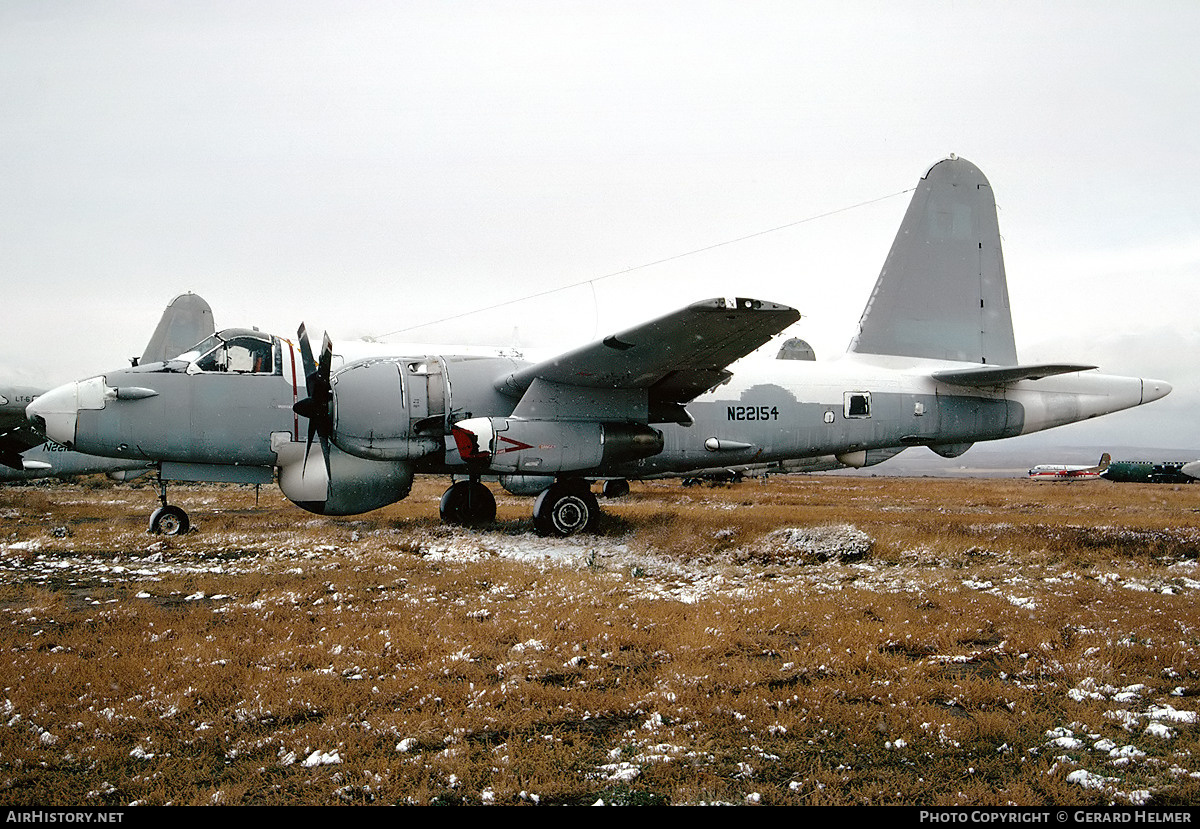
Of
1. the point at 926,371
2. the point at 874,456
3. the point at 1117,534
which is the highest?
the point at 926,371

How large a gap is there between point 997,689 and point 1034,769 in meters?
1.26

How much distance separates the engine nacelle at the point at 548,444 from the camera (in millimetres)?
11203

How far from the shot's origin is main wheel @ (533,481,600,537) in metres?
13.1

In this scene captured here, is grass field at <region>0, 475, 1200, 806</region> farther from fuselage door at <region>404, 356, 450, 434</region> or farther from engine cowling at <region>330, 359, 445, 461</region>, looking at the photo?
fuselage door at <region>404, 356, 450, 434</region>

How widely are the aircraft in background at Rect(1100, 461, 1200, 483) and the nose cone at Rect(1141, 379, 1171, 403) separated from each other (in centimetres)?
4827

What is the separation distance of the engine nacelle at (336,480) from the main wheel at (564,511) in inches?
102

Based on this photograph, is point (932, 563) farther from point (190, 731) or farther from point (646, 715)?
point (190, 731)

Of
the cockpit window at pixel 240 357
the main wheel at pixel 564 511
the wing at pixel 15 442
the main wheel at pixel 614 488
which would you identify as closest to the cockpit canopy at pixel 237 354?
the cockpit window at pixel 240 357

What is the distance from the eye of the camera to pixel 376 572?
30.5 ft

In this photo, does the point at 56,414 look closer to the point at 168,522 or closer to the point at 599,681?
the point at 168,522

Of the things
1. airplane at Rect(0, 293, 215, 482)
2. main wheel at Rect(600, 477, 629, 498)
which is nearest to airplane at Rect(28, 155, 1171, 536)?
main wheel at Rect(600, 477, 629, 498)

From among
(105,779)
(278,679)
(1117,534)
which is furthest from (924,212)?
(105,779)

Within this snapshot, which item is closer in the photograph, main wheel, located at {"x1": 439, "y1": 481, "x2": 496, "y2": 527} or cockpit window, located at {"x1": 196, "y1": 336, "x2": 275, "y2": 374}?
cockpit window, located at {"x1": 196, "y1": 336, "x2": 275, "y2": 374}

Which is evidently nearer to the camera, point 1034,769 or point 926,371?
point 1034,769
